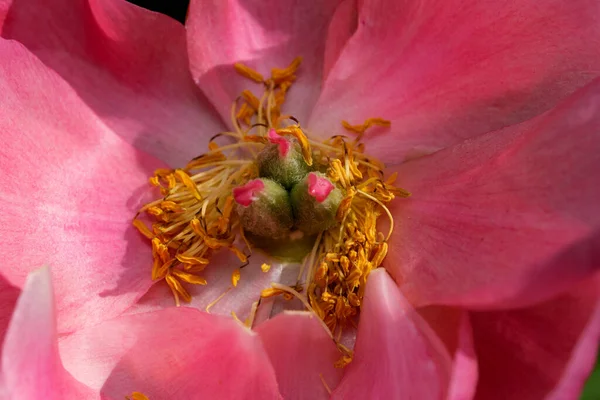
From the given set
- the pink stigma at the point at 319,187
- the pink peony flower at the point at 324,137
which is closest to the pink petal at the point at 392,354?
the pink peony flower at the point at 324,137

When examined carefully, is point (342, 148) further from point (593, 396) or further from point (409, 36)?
point (593, 396)

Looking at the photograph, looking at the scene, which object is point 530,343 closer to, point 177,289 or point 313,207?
point 313,207

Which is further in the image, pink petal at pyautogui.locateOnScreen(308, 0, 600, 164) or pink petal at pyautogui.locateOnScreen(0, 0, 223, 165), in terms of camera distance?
pink petal at pyautogui.locateOnScreen(0, 0, 223, 165)

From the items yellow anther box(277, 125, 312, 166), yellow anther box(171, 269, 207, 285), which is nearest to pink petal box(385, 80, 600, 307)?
yellow anther box(277, 125, 312, 166)

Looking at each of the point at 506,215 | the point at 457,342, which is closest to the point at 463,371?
the point at 457,342

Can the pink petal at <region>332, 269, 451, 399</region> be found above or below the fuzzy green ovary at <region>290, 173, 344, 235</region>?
below

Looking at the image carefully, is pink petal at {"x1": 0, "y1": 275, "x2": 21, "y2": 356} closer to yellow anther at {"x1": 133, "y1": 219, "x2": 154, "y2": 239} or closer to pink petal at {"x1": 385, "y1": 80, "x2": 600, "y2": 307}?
yellow anther at {"x1": 133, "y1": 219, "x2": 154, "y2": 239}

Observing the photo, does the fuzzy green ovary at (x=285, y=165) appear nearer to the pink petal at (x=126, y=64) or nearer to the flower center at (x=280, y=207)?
the flower center at (x=280, y=207)
